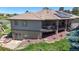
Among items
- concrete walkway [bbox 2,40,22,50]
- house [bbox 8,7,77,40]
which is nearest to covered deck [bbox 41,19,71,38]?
house [bbox 8,7,77,40]

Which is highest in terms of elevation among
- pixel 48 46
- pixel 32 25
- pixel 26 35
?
pixel 32 25

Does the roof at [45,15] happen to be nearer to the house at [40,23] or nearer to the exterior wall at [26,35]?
the house at [40,23]

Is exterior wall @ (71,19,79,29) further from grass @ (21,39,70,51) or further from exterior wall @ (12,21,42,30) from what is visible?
exterior wall @ (12,21,42,30)

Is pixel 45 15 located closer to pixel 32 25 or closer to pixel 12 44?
pixel 32 25

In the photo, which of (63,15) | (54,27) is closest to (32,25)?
(54,27)

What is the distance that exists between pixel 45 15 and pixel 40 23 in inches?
3.8

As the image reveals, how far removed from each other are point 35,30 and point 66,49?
0.36 m

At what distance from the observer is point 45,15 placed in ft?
14.1

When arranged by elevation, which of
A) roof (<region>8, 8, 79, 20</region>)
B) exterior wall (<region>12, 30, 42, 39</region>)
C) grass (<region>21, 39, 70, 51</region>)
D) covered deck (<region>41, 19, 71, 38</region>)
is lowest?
grass (<region>21, 39, 70, 51</region>)

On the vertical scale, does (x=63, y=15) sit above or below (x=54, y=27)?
above

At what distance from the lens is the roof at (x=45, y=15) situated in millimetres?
4285

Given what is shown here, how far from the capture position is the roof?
4.29m

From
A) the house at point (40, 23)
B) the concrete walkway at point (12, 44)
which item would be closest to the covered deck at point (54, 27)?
the house at point (40, 23)
